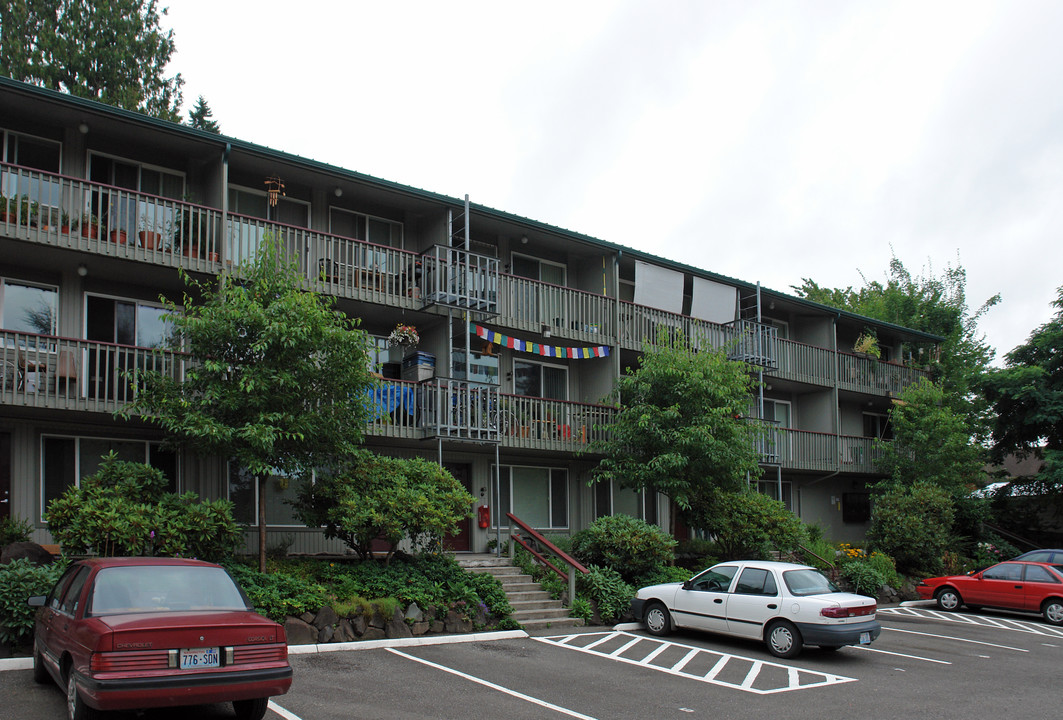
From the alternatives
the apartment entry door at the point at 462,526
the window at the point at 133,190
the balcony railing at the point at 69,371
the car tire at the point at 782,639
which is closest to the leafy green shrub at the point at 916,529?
the car tire at the point at 782,639

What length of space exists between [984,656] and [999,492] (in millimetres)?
18265

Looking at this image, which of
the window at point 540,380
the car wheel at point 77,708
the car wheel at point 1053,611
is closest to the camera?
the car wheel at point 77,708

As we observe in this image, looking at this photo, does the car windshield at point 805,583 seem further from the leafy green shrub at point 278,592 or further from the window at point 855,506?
the window at point 855,506

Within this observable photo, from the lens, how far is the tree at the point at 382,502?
14.3 metres

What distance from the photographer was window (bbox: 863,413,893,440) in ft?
103

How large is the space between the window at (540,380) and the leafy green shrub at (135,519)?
9.43 meters

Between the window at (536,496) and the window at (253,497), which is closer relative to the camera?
the window at (253,497)

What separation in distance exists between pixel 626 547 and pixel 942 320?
23864 millimetres

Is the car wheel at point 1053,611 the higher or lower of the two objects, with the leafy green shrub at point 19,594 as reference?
lower

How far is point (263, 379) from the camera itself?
44.0 ft

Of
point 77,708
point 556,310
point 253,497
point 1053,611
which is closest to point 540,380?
point 556,310

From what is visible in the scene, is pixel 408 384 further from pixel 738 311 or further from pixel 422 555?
pixel 738 311

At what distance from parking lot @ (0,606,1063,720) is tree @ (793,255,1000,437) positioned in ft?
53.0

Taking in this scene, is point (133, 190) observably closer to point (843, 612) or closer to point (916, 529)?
point (843, 612)
